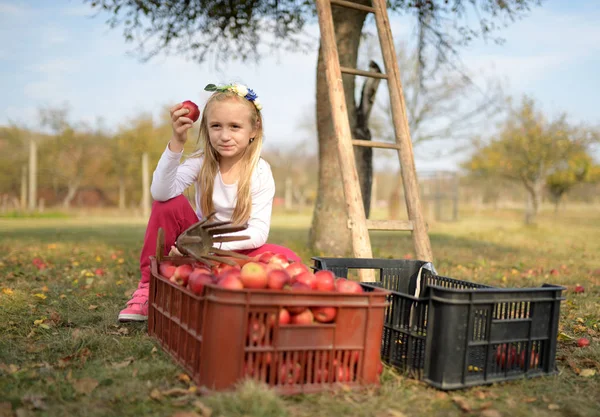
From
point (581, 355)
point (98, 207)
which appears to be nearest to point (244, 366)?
point (581, 355)

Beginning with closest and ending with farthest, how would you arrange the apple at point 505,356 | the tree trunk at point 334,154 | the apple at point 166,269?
the apple at point 505,356
the apple at point 166,269
the tree trunk at point 334,154

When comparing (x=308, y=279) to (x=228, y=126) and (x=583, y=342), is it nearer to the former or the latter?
(x=228, y=126)

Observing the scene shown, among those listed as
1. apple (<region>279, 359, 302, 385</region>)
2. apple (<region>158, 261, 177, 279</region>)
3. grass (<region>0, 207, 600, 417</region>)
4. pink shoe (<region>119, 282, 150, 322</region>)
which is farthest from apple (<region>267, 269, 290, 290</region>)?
pink shoe (<region>119, 282, 150, 322</region>)

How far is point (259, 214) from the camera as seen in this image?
308cm

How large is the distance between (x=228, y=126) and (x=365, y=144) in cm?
126

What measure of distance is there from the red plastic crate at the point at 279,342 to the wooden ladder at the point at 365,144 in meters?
1.62

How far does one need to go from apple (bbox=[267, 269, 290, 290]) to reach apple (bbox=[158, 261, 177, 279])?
2.03 ft

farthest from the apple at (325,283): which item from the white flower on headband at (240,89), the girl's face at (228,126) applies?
the white flower on headband at (240,89)

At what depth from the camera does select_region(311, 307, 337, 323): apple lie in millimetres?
1994

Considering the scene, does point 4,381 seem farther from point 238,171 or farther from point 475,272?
point 475,272

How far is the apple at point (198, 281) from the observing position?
2.13m

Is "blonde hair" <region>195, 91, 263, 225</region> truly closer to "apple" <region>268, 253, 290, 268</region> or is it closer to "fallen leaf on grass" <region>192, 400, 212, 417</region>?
"apple" <region>268, 253, 290, 268</region>

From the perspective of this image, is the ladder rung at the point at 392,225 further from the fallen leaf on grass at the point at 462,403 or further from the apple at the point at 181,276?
the fallen leaf on grass at the point at 462,403

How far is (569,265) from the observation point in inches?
278
